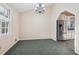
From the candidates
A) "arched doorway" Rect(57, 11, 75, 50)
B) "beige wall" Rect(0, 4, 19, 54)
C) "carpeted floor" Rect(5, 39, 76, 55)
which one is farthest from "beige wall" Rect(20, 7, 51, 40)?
"carpeted floor" Rect(5, 39, 76, 55)

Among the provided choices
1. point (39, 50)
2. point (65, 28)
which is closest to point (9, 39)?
point (39, 50)

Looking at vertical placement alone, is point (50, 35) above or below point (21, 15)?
below

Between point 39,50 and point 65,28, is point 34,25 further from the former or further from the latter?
point 39,50

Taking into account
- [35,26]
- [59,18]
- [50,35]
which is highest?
[59,18]

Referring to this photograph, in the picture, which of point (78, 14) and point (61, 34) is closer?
point (78, 14)

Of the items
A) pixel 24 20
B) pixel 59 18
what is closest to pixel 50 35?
pixel 59 18

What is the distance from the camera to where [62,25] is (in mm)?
9180

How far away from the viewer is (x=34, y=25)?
10.1m

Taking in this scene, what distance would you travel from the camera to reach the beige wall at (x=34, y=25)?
9.87 metres

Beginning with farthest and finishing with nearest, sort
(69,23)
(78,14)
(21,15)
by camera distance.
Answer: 1. (69,23)
2. (21,15)
3. (78,14)

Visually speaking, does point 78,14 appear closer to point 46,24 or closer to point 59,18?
point 59,18

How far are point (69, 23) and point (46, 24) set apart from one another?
221 cm

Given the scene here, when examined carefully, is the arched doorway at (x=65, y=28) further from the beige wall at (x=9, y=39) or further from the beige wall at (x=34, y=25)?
the beige wall at (x=9, y=39)

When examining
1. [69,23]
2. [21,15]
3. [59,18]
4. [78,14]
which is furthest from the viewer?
[69,23]
